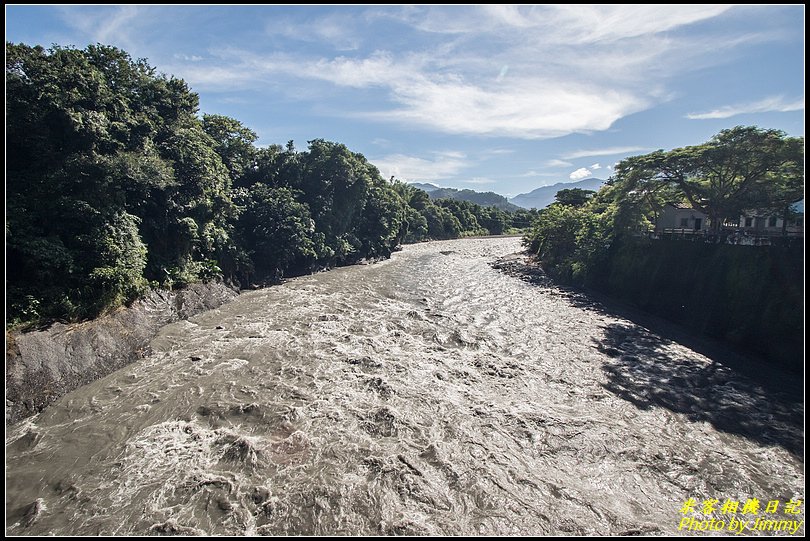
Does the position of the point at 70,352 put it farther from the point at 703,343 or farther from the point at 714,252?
Result: the point at 714,252

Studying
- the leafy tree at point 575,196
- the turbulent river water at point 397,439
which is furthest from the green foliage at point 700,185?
the leafy tree at point 575,196

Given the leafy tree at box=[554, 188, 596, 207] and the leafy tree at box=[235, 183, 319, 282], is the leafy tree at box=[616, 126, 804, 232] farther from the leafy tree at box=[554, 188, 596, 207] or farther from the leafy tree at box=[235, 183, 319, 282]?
the leafy tree at box=[554, 188, 596, 207]

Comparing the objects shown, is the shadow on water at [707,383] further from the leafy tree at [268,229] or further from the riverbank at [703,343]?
the leafy tree at [268,229]

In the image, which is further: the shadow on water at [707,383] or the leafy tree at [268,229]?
the leafy tree at [268,229]

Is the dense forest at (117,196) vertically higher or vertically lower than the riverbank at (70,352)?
higher

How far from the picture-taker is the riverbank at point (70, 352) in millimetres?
9805

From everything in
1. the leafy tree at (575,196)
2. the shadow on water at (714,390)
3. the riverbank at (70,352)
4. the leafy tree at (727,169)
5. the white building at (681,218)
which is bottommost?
the shadow on water at (714,390)

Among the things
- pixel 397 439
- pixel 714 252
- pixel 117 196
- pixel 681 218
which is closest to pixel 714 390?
pixel 714 252

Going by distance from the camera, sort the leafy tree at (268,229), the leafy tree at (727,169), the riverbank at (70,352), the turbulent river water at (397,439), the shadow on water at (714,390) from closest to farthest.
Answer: the turbulent river water at (397,439) < the riverbank at (70,352) < the shadow on water at (714,390) < the leafy tree at (727,169) < the leafy tree at (268,229)

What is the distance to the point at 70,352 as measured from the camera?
37.5 ft

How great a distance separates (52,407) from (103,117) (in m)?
10.8

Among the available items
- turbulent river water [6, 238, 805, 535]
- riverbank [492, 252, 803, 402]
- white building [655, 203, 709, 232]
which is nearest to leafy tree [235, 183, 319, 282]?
turbulent river water [6, 238, 805, 535]

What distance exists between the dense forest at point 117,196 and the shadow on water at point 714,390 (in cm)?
1886

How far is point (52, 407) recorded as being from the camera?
10.2 meters
